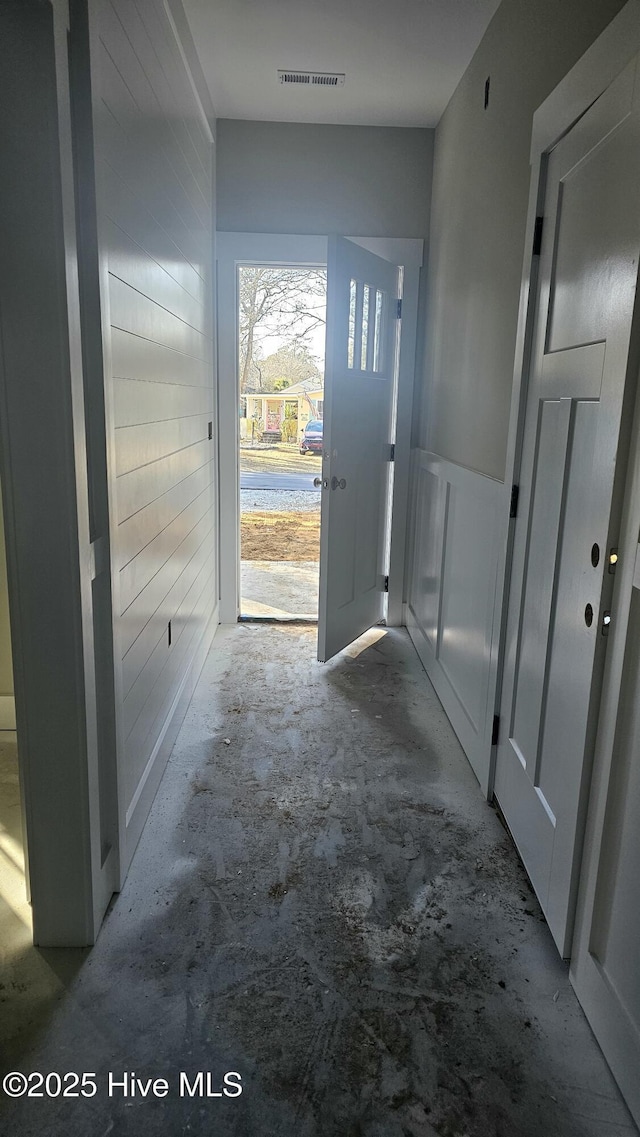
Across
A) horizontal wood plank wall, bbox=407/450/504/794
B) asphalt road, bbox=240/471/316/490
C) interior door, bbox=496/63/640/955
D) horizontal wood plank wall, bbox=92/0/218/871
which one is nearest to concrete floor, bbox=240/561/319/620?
horizontal wood plank wall, bbox=407/450/504/794

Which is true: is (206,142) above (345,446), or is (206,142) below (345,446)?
above

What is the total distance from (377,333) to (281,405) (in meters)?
7.07

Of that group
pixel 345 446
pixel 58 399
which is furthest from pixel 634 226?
pixel 345 446

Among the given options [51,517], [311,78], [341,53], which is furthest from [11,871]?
[311,78]

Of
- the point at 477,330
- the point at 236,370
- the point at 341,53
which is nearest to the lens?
the point at 477,330

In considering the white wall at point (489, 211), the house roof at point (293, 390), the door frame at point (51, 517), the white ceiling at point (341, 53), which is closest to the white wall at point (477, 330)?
the white wall at point (489, 211)

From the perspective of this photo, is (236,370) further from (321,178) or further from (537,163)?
(537,163)

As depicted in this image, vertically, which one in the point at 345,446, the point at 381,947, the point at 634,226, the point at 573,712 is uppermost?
the point at 634,226

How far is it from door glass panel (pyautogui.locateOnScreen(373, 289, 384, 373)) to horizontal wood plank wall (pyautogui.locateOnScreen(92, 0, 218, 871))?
947 millimetres

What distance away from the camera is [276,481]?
1045cm

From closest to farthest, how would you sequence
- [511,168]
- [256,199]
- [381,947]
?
[381,947] < [511,168] < [256,199]

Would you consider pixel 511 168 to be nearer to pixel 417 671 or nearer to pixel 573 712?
pixel 573 712

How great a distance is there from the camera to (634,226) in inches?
57.5

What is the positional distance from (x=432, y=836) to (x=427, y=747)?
0.63 meters
